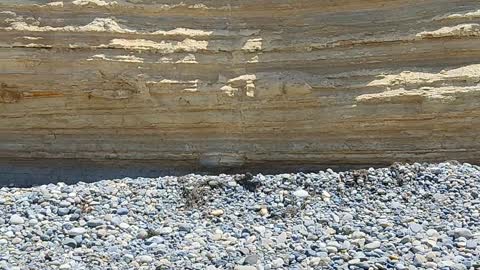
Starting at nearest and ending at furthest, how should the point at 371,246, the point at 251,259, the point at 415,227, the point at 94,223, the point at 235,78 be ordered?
the point at 251,259 < the point at 371,246 < the point at 415,227 < the point at 94,223 < the point at 235,78

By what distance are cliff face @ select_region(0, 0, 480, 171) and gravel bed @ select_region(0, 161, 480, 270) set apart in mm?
775

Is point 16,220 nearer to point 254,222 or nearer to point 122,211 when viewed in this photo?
point 122,211

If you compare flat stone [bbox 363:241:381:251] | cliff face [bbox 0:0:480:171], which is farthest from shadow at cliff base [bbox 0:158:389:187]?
flat stone [bbox 363:241:381:251]

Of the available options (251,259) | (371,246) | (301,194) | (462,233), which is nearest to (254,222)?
(301,194)

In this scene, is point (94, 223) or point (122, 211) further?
point (122, 211)

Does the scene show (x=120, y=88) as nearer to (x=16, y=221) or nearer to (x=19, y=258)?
(x=16, y=221)

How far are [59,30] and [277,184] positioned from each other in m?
4.00

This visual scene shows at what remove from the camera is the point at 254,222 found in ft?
27.7

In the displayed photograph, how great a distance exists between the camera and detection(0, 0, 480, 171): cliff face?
10.0m

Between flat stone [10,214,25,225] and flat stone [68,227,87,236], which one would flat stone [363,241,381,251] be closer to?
flat stone [68,227,87,236]

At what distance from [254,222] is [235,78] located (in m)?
2.70

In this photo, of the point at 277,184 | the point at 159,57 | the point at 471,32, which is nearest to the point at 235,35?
the point at 159,57

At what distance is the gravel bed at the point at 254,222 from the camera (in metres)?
7.44

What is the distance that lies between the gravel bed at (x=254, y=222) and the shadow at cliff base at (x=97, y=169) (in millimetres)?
572
